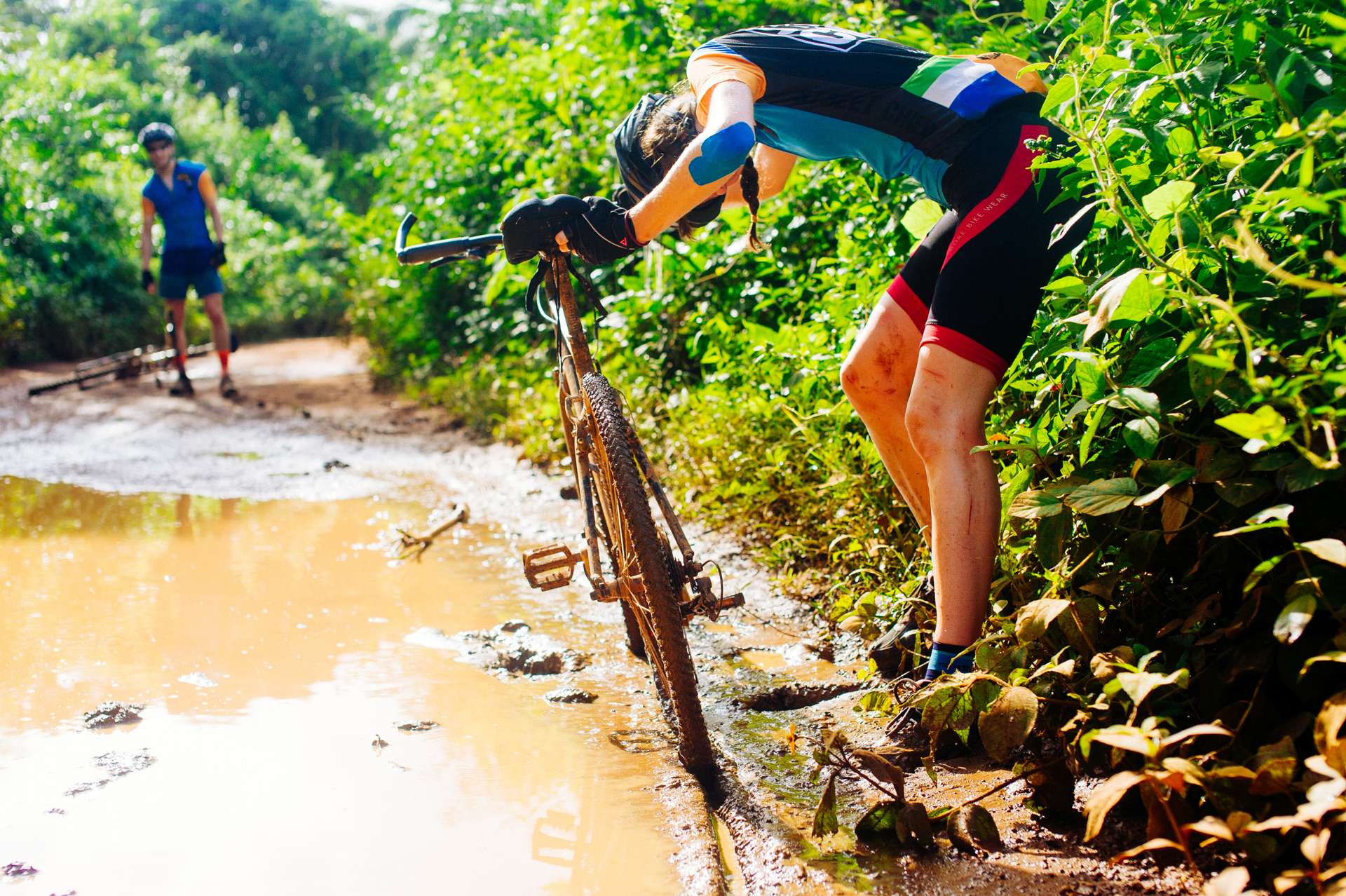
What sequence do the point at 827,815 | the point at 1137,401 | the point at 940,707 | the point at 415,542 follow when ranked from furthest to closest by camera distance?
the point at 415,542 < the point at 940,707 < the point at 827,815 < the point at 1137,401

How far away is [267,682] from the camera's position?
2.47m

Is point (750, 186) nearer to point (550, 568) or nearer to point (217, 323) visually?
point (550, 568)

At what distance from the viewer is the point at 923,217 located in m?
2.45

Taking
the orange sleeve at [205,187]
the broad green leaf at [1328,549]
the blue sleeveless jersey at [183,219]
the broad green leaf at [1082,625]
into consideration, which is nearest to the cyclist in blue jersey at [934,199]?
the broad green leaf at [1082,625]

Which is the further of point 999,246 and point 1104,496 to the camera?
point 999,246

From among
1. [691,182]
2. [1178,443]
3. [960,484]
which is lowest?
[960,484]

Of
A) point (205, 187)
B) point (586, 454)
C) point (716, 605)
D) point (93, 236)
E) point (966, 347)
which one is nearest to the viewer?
point (966, 347)

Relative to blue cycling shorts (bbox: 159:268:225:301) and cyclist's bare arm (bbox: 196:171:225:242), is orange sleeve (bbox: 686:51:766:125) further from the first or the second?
blue cycling shorts (bbox: 159:268:225:301)

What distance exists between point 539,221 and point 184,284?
639 centimetres

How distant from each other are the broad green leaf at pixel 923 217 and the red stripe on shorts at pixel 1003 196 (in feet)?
1.52

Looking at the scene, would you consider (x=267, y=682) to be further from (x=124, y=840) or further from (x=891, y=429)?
(x=891, y=429)

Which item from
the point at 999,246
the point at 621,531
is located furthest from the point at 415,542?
the point at 999,246

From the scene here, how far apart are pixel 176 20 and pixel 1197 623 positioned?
33128 millimetres

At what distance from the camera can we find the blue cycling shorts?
7406 mm
